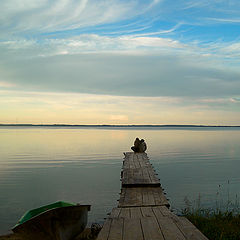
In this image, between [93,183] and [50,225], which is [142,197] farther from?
[93,183]

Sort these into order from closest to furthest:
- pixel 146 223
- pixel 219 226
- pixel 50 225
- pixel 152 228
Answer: pixel 152 228 < pixel 146 223 < pixel 50 225 < pixel 219 226

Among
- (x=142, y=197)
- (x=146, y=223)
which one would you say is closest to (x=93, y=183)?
(x=142, y=197)

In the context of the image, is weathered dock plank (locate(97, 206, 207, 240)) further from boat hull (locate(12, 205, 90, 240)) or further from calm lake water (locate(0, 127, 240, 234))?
calm lake water (locate(0, 127, 240, 234))

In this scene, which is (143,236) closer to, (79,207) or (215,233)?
(79,207)

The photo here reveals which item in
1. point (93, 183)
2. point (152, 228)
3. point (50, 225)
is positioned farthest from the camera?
point (93, 183)

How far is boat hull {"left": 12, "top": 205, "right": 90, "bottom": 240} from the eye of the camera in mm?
6195

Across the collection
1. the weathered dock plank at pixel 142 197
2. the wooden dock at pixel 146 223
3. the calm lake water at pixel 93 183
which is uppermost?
the wooden dock at pixel 146 223

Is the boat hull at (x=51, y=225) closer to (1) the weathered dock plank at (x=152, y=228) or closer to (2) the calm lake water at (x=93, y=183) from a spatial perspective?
(1) the weathered dock plank at (x=152, y=228)

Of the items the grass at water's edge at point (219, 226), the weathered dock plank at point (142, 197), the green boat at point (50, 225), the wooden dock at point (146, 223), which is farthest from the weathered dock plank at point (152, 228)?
the grass at water's edge at point (219, 226)

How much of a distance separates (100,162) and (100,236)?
22804 millimetres

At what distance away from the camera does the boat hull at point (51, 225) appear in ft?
20.3

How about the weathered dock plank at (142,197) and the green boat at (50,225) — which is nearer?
the green boat at (50,225)

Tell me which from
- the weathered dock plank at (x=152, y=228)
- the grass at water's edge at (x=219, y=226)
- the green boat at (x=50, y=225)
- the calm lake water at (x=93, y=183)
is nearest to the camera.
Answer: the weathered dock plank at (x=152, y=228)

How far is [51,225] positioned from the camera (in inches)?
247
